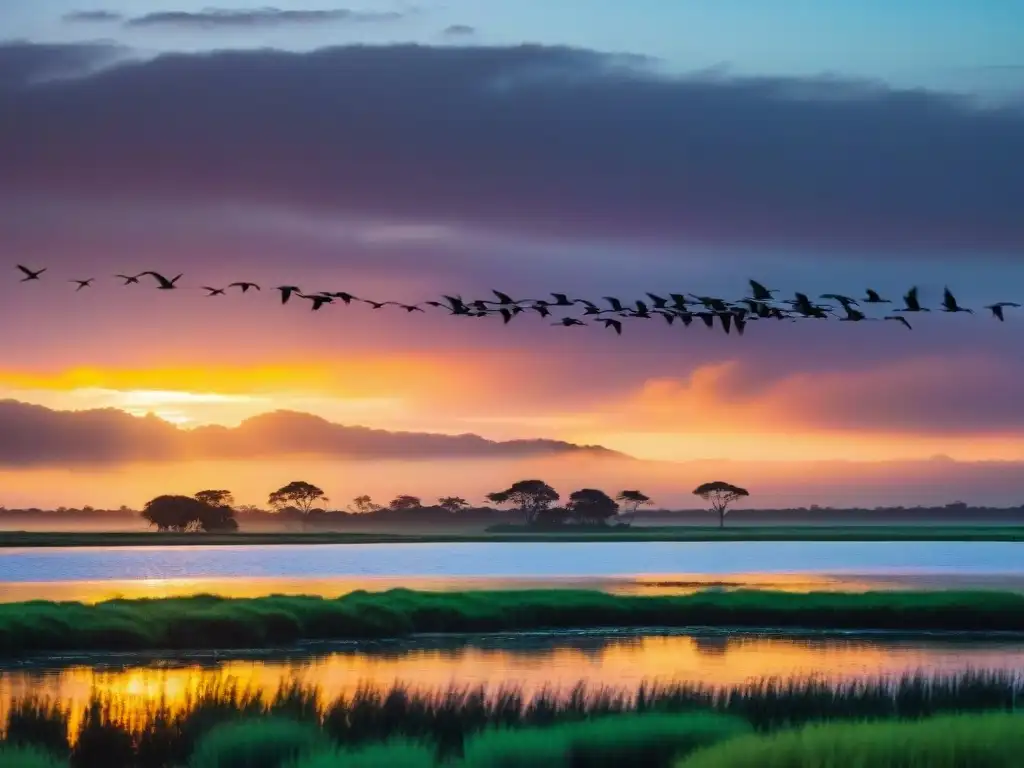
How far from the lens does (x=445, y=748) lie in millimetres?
26172

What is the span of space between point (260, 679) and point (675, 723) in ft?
50.3

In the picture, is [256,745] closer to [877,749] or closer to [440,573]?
[877,749]

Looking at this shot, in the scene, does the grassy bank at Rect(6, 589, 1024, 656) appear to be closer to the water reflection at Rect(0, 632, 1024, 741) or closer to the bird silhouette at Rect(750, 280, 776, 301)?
the water reflection at Rect(0, 632, 1024, 741)

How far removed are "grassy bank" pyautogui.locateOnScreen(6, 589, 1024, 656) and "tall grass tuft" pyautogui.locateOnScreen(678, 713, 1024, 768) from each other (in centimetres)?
2789

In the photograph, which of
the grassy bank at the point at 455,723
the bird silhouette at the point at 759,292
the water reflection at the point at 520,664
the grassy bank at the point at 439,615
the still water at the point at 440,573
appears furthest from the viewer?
the still water at the point at 440,573

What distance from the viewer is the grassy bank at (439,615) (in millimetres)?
48188

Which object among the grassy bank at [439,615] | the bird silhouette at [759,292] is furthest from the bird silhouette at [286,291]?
the grassy bank at [439,615]

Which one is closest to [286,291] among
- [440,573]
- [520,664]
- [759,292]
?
[759,292]

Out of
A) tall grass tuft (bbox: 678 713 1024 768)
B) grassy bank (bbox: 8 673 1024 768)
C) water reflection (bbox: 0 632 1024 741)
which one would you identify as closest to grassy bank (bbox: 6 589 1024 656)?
water reflection (bbox: 0 632 1024 741)

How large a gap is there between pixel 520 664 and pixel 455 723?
15.0 m

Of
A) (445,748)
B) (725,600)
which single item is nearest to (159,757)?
(445,748)

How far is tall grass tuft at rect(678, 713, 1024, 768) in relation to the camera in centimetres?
2261

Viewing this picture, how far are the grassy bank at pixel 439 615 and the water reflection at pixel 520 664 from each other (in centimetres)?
224

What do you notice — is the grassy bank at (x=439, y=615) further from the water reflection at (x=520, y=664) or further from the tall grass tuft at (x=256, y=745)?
the tall grass tuft at (x=256, y=745)
